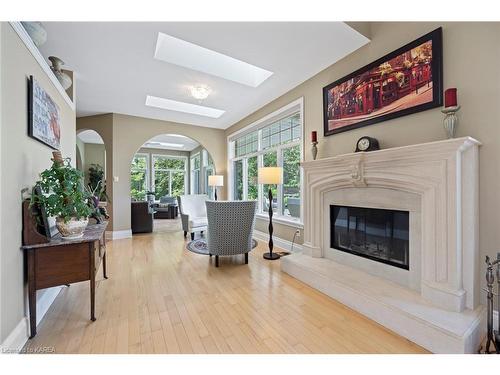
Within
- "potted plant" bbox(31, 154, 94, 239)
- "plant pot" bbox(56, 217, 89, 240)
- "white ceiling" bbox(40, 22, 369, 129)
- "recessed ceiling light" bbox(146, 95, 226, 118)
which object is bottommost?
"plant pot" bbox(56, 217, 89, 240)

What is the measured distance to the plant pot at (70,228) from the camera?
5.84 feet

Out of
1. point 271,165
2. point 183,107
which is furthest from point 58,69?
point 271,165

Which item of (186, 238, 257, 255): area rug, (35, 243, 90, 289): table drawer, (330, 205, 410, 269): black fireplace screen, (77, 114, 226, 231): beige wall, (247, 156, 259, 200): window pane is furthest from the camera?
(247, 156, 259, 200): window pane

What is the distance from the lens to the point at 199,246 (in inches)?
164

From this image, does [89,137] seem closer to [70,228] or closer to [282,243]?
[70,228]

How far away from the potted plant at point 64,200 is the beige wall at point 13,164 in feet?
0.45

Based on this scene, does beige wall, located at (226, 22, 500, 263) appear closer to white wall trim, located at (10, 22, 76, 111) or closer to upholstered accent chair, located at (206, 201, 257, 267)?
upholstered accent chair, located at (206, 201, 257, 267)

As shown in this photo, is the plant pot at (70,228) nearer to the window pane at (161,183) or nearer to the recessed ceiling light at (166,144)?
the recessed ceiling light at (166,144)

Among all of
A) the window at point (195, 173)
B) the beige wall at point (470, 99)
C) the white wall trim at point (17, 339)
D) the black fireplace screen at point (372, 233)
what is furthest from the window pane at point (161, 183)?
the beige wall at point (470, 99)

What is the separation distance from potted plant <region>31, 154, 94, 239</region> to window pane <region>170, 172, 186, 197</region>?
8.53 m

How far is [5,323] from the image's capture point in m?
1.41

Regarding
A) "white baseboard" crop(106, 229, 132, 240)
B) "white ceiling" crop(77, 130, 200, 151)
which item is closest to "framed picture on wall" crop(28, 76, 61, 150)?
"white baseboard" crop(106, 229, 132, 240)

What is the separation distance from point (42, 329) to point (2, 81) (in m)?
1.82

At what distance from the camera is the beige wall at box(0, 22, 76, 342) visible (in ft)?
4.64
